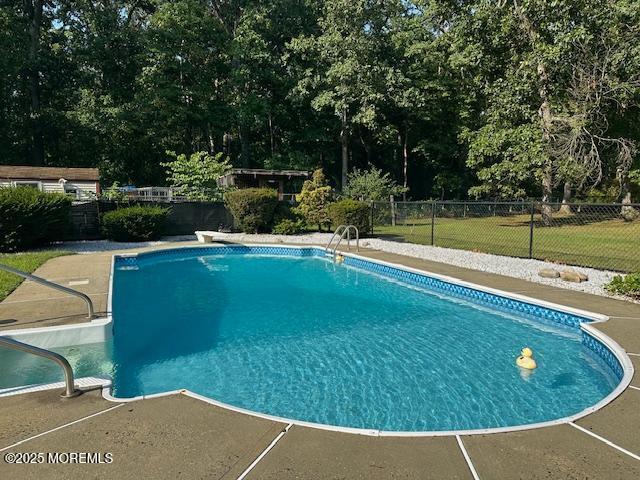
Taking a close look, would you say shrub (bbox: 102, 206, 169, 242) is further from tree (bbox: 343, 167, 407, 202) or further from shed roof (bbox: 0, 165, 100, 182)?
shed roof (bbox: 0, 165, 100, 182)

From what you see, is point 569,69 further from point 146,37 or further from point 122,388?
point 146,37

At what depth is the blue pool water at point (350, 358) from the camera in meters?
4.31

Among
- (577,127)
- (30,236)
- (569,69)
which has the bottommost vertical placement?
(30,236)

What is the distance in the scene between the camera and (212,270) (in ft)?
40.0

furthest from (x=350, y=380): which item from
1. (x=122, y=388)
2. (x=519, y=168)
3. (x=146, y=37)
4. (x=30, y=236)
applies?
(x=146, y=37)

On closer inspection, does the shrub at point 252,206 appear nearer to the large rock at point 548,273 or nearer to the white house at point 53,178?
the white house at point 53,178

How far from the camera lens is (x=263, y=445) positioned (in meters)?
2.78

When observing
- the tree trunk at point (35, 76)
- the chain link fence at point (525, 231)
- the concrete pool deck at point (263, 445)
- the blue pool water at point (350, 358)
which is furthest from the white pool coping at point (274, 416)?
the tree trunk at point (35, 76)

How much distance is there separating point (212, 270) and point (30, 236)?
19.8ft

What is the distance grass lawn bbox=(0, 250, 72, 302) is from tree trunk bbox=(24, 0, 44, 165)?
77.4 feet

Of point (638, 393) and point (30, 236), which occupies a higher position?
point (30, 236)

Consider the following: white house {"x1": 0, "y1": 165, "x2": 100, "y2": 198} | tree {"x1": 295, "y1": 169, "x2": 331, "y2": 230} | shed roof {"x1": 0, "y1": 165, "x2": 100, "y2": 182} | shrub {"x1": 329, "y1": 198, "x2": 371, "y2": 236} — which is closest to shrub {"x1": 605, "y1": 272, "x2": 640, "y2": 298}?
shrub {"x1": 329, "y1": 198, "x2": 371, "y2": 236}

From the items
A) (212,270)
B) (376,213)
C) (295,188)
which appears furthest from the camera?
(295,188)

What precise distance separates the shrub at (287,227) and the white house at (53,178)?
1171cm
